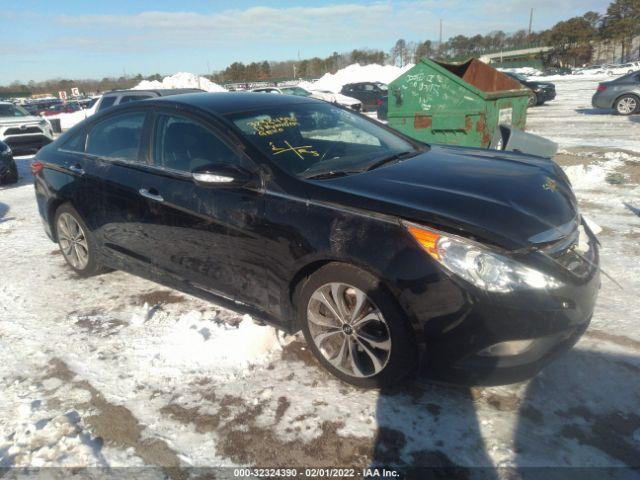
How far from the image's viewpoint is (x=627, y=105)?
1488 cm

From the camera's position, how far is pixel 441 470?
7.09ft

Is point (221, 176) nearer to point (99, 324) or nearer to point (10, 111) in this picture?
point (99, 324)

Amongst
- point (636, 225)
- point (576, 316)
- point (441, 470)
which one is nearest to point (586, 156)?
point (636, 225)

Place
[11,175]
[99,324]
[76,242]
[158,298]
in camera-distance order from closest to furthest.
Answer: [99,324] < [158,298] < [76,242] < [11,175]

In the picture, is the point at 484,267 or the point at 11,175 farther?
the point at 11,175

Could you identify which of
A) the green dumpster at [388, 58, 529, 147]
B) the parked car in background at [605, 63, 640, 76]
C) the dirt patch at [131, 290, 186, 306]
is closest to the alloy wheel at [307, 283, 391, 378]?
the dirt patch at [131, 290, 186, 306]

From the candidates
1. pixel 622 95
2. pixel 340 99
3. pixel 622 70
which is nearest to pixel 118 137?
pixel 622 95

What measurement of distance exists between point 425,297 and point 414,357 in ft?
1.21

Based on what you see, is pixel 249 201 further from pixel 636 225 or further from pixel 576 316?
pixel 636 225

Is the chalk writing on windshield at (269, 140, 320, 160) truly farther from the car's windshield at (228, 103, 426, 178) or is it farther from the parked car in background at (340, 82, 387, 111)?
the parked car in background at (340, 82, 387, 111)

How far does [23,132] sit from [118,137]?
10.9 metres

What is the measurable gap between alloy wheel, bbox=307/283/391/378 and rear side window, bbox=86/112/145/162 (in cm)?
191

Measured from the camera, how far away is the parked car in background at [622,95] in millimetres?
14656

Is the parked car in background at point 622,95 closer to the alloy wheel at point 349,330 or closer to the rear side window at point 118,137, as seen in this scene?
the rear side window at point 118,137
